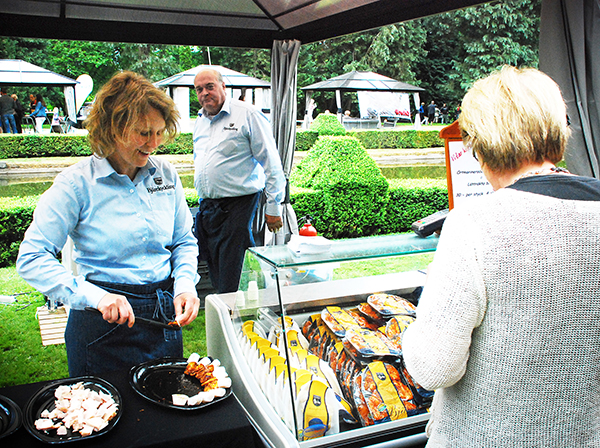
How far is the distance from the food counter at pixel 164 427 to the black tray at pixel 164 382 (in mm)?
19

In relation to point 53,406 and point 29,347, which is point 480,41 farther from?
point 53,406

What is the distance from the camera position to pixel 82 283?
1.61 metres

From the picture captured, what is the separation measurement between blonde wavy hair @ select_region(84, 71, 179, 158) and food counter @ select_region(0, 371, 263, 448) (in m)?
0.85

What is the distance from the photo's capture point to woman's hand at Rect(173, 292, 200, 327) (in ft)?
5.78

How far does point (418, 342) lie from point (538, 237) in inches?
13.2

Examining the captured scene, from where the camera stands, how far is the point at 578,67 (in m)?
2.20

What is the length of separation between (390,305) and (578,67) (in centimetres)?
140

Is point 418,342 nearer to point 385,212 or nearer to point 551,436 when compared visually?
point 551,436

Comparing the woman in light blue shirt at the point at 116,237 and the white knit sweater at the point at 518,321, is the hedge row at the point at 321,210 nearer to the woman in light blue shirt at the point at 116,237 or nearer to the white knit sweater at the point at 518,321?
the woman in light blue shirt at the point at 116,237

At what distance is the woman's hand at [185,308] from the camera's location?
1763mm

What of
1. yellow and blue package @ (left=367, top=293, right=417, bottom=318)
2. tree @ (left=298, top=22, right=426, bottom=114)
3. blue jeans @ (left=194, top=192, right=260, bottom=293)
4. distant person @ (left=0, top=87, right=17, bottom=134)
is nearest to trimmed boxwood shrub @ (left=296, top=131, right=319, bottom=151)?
distant person @ (left=0, top=87, right=17, bottom=134)

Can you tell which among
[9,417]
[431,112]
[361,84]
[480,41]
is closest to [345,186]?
[9,417]

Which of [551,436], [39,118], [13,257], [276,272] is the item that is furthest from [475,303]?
[39,118]

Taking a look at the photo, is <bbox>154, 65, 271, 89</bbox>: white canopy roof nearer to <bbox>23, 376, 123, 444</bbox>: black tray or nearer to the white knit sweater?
<bbox>23, 376, 123, 444</bbox>: black tray
